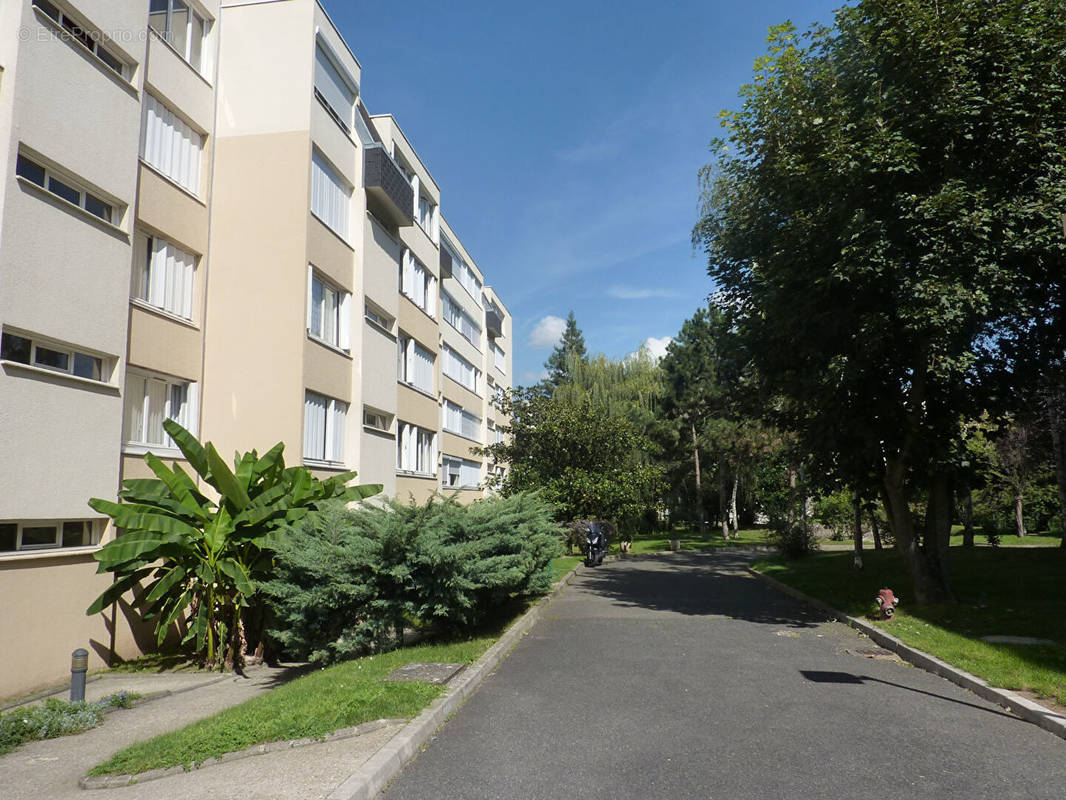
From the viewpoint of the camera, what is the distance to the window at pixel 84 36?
10930 millimetres

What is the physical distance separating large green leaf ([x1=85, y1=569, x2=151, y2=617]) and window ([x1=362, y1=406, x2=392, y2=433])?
27.1 ft

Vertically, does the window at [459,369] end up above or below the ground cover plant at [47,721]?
above

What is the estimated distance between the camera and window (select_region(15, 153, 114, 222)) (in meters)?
10.2

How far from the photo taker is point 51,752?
698 centimetres

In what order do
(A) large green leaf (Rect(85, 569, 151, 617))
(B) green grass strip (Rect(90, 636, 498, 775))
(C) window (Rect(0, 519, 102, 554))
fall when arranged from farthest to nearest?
(A) large green leaf (Rect(85, 569, 151, 617)) → (C) window (Rect(0, 519, 102, 554)) → (B) green grass strip (Rect(90, 636, 498, 775))

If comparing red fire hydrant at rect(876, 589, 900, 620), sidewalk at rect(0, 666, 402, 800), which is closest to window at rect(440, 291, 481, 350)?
red fire hydrant at rect(876, 589, 900, 620)

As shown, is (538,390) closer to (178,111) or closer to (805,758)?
(178,111)

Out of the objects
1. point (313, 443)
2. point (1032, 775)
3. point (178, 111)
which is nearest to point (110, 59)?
point (178, 111)

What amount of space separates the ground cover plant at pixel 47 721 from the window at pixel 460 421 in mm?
22296

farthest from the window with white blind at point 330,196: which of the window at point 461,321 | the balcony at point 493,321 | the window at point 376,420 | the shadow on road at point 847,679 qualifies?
the balcony at point 493,321

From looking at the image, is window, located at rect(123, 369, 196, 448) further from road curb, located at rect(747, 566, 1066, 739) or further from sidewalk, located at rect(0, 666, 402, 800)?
road curb, located at rect(747, 566, 1066, 739)

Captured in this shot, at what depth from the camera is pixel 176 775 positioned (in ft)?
18.2

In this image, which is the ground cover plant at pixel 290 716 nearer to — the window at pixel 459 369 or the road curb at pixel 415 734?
the road curb at pixel 415 734

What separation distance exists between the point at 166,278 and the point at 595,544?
53.0 feet
